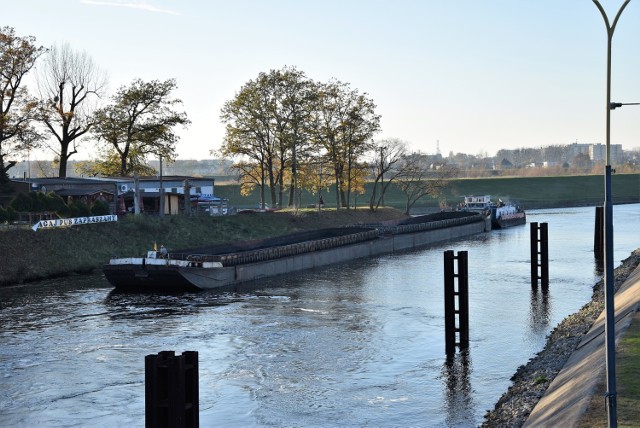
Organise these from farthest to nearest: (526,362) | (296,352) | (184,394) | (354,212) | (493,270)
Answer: (354,212) < (493,270) < (296,352) < (526,362) < (184,394)

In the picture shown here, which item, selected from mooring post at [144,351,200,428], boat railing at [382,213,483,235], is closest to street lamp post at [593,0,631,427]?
mooring post at [144,351,200,428]

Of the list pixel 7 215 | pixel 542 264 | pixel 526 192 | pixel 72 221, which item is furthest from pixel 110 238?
pixel 526 192

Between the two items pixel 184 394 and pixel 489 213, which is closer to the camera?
pixel 184 394

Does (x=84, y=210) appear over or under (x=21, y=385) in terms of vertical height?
over

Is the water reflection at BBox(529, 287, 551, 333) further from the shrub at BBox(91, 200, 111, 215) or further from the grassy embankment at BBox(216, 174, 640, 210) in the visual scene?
the grassy embankment at BBox(216, 174, 640, 210)

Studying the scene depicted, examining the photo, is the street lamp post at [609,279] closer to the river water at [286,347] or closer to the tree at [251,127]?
the river water at [286,347]

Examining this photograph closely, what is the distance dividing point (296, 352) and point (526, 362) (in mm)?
8333

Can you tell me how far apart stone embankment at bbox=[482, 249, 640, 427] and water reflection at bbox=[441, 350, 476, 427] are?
2.45 feet

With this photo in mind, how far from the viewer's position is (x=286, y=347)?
Answer: 32062mm

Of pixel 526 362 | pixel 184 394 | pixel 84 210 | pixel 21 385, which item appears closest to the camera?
pixel 184 394

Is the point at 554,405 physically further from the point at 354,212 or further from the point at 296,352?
the point at 354,212

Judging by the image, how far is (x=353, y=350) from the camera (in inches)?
1238

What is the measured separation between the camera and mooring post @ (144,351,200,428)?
1702 cm

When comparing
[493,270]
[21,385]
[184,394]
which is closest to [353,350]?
[21,385]
